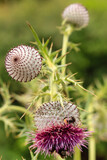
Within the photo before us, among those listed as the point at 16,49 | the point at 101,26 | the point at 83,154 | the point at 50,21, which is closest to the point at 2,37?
the point at 50,21

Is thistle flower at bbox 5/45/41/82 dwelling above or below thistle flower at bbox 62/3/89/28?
below

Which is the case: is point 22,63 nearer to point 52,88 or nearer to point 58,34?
point 52,88

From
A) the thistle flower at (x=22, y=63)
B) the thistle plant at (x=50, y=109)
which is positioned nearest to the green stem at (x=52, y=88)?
the thistle plant at (x=50, y=109)

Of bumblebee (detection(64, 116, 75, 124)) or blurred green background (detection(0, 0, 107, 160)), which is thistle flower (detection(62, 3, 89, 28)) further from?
blurred green background (detection(0, 0, 107, 160))

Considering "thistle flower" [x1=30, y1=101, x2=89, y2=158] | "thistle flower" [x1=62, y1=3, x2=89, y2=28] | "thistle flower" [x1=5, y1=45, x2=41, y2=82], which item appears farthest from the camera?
"thistle flower" [x1=62, y1=3, x2=89, y2=28]

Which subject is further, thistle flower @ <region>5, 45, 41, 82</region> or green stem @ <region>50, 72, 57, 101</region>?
green stem @ <region>50, 72, 57, 101</region>

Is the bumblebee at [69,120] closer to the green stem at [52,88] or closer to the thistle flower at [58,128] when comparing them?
the thistle flower at [58,128]

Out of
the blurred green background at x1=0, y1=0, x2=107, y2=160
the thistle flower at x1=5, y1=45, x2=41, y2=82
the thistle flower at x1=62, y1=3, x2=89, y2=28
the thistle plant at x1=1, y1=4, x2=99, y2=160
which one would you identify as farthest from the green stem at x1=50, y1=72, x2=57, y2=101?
the blurred green background at x1=0, y1=0, x2=107, y2=160
